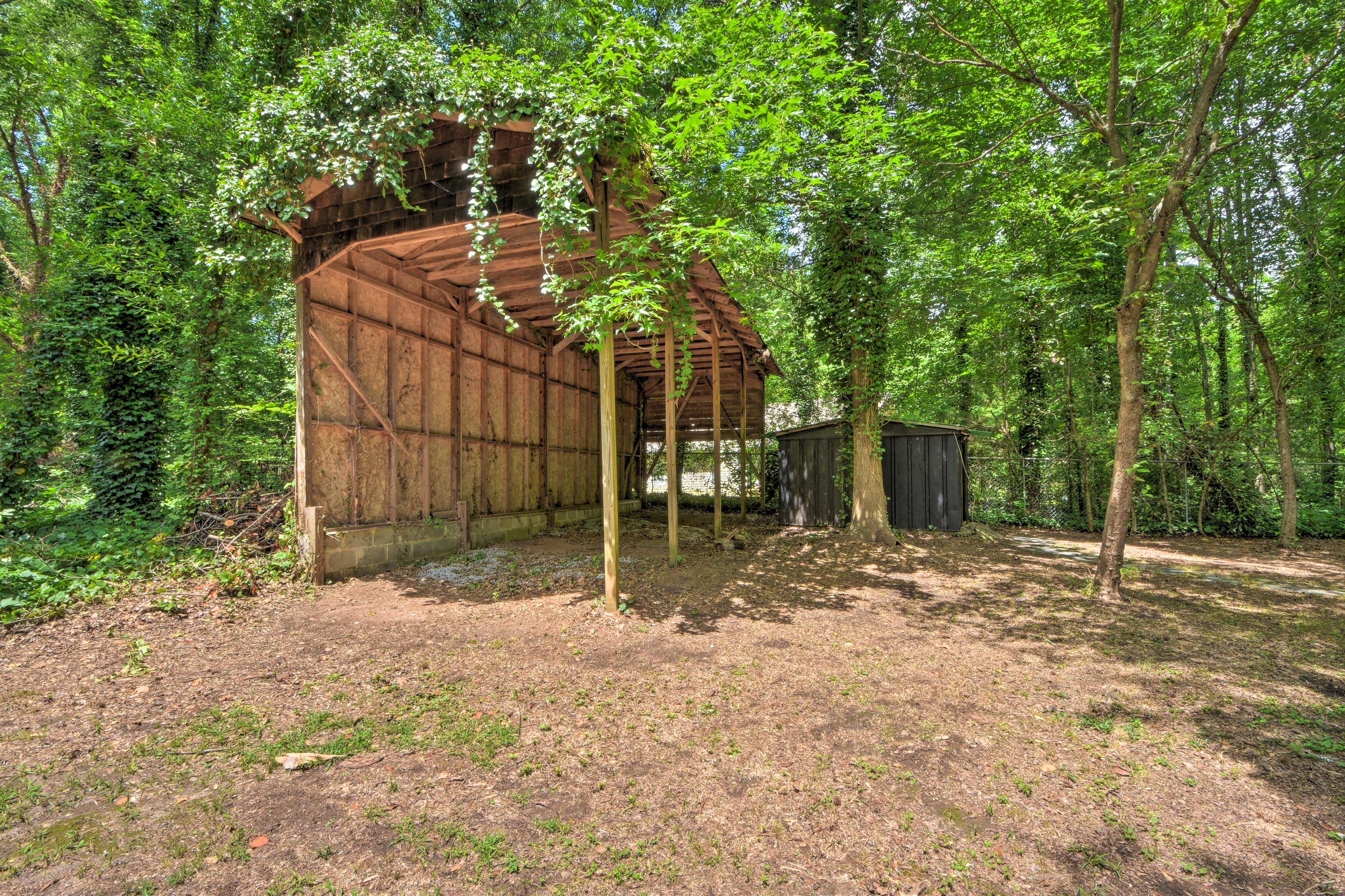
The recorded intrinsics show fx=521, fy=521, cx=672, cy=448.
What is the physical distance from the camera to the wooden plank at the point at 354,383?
22.5ft

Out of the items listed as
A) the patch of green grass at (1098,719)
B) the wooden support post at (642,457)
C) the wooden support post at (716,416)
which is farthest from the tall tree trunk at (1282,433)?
the wooden support post at (642,457)

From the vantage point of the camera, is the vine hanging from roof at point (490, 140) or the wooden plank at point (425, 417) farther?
the wooden plank at point (425, 417)

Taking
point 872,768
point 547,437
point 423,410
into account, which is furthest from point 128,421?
point 872,768

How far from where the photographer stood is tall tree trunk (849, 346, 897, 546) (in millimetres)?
9672

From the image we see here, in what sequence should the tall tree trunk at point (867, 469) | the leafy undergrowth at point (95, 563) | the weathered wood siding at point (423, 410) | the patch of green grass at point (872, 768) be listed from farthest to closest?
1. the tall tree trunk at point (867, 469)
2. the weathered wood siding at point (423, 410)
3. the leafy undergrowth at point (95, 563)
4. the patch of green grass at point (872, 768)

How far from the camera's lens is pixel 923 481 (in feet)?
37.5

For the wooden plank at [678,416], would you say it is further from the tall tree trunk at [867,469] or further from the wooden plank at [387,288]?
the wooden plank at [387,288]

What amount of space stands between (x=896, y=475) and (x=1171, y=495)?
593 centimetres

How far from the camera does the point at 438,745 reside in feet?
9.78

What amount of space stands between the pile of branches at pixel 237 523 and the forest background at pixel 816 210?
181 millimetres

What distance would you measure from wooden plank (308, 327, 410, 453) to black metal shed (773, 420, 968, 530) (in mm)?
8405

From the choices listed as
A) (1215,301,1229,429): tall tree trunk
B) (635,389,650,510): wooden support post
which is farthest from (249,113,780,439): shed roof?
(1215,301,1229,429): tall tree trunk

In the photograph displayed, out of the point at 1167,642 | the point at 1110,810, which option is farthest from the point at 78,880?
the point at 1167,642

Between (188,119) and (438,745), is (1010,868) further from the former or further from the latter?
(188,119)
